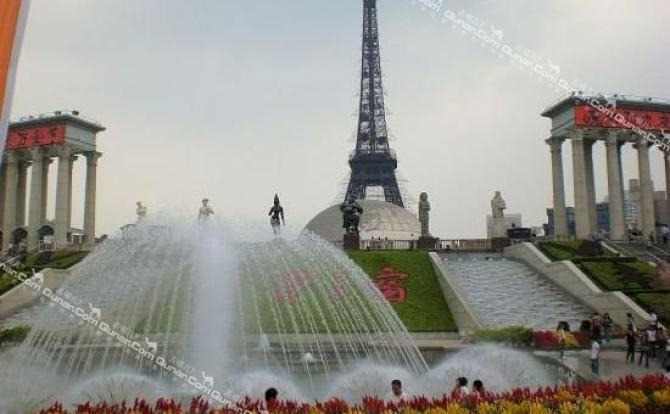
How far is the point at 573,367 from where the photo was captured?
1728 centimetres

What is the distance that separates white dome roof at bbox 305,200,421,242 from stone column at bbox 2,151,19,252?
989 inches

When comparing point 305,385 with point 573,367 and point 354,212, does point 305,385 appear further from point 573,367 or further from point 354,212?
point 354,212

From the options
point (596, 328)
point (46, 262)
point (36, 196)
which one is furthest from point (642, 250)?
point (36, 196)

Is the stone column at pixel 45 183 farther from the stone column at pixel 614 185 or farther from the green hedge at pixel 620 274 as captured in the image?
the stone column at pixel 614 185

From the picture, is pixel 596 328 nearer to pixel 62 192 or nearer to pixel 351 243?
pixel 351 243

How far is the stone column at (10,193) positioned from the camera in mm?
52938

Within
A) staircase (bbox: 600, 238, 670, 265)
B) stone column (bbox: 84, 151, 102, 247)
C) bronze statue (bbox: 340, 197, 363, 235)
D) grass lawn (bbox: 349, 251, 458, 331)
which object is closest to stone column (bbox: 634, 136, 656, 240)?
staircase (bbox: 600, 238, 670, 265)

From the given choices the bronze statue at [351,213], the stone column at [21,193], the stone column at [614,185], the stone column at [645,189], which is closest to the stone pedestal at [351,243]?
the bronze statue at [351,213]

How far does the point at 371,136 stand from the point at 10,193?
43001 mm

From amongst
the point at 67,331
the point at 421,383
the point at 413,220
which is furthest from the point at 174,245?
the point at 413,220

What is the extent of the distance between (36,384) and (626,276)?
25679mm

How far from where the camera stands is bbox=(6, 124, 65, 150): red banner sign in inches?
1996

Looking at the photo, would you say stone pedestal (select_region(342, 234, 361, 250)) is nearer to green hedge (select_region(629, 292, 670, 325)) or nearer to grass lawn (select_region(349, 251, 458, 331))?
grass lawn (select_region(349, 251, 458, 331))

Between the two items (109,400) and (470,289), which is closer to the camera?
(109,400)
